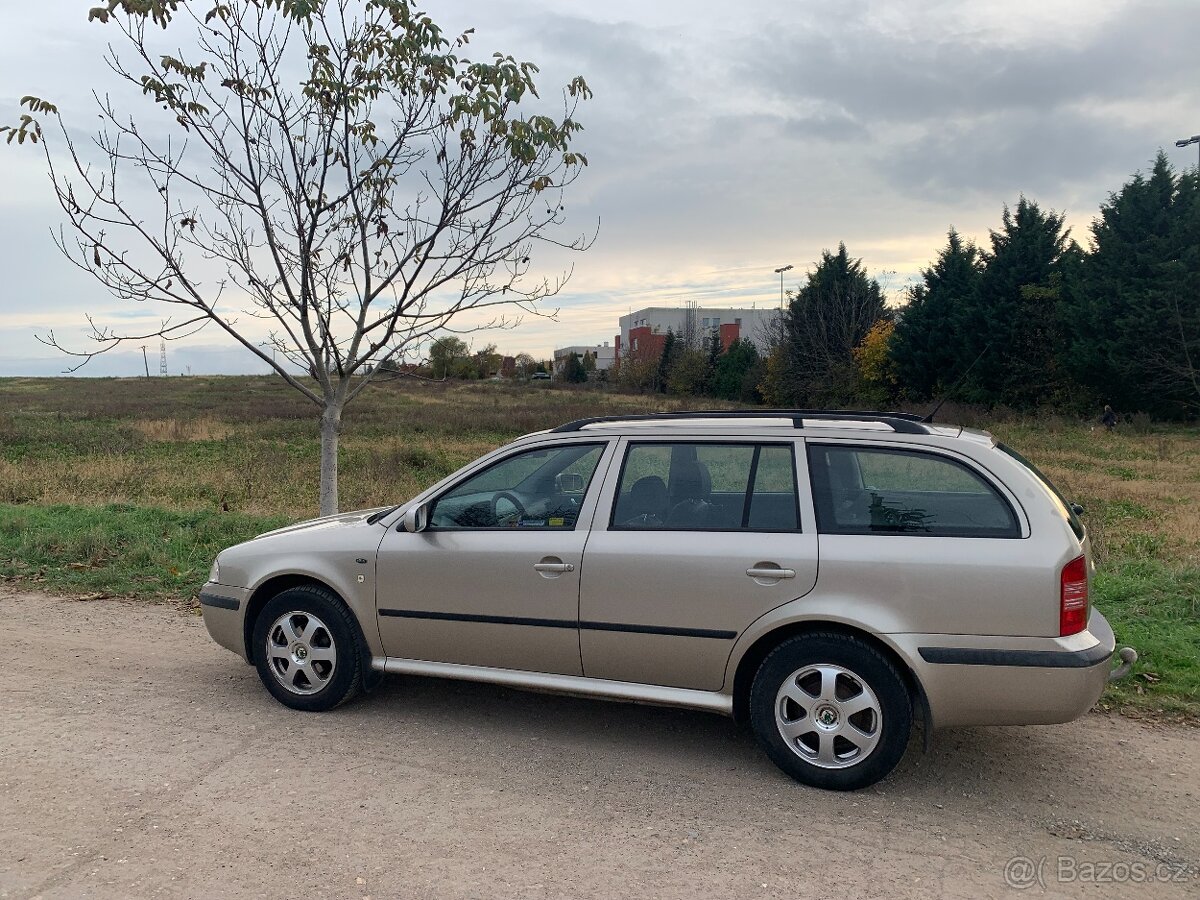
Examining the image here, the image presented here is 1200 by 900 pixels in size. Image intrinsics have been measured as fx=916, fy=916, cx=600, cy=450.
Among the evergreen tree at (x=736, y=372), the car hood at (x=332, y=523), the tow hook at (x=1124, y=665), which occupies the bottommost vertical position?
the tow hook at (x=1124, y=665)

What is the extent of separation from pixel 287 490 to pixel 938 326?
34.7m

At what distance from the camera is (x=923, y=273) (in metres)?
44.0

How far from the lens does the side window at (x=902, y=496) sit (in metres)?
4.01

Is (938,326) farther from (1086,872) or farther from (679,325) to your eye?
(679,325)

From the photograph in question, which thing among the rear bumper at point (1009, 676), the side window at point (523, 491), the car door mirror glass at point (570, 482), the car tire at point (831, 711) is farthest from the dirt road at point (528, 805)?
the car door mirror glass at point (570, 482)

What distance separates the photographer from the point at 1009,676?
12.6ft

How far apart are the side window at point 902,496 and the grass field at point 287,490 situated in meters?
2.05

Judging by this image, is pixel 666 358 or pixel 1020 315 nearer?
pixel 1020 315

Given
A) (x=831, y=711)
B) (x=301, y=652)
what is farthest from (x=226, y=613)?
(x=831, y=711)

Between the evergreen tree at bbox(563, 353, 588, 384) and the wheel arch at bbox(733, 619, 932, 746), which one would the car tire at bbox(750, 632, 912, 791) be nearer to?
the wheel arch at bbox(733, 619, 932, 746)

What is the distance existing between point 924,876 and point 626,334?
411ft

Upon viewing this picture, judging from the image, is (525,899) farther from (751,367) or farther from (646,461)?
(751,367)

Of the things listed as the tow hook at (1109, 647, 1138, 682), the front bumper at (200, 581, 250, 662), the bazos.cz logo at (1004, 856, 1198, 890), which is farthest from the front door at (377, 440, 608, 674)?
the tow hook at (1109, 647, 1138, 682)

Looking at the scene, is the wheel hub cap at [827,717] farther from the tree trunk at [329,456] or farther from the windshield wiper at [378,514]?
the tree trunk at [329,456]
